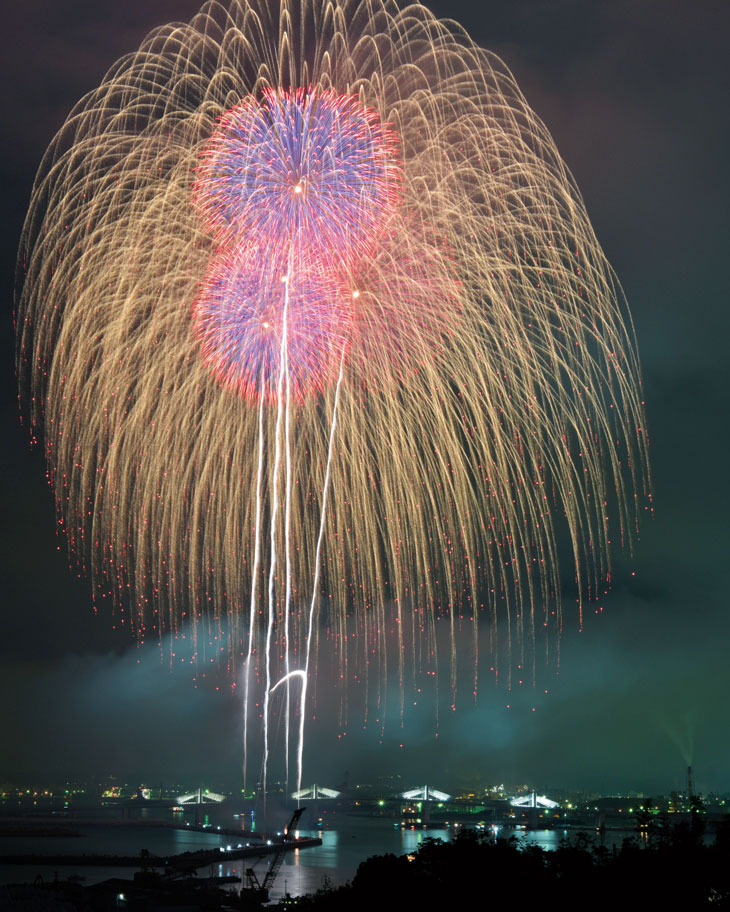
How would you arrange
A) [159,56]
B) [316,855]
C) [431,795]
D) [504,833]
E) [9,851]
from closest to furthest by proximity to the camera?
[159,56]
[316,855]
[9,851]
[504,833]
[431,795]

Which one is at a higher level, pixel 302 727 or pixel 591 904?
pixel 302 727

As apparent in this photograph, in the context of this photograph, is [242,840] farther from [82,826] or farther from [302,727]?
[302,727]

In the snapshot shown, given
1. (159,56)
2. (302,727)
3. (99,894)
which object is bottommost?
(99,894)

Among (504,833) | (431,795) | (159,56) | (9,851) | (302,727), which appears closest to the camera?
(159,56)

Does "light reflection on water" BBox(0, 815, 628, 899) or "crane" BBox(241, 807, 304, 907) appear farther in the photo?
"light reflection on water" BBox(0, 815, 628, 899)

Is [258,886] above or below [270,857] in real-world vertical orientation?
below

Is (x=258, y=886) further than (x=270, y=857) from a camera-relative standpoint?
No

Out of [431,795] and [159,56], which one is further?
[431,795]

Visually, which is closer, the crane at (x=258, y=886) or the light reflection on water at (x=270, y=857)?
the crane at (x=258, y=886)

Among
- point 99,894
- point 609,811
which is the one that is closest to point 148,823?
point 609,811
